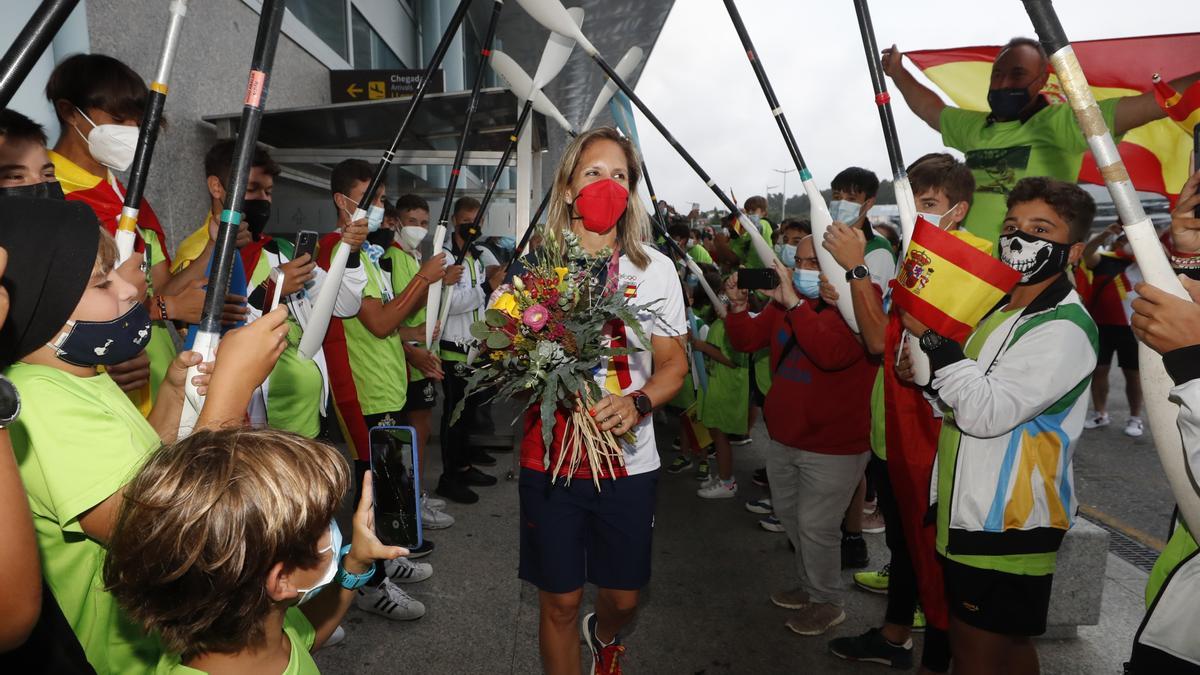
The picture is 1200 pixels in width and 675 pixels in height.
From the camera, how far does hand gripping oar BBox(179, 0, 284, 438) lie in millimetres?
1474

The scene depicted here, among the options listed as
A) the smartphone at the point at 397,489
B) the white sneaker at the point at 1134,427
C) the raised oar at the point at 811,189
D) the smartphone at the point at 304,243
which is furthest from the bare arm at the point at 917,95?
the white sneaker at the point at 1134,427

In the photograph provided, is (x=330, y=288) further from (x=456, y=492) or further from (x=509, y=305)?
(x=456, y=492)

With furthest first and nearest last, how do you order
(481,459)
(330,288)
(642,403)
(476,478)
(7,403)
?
(481,459)
(476,478)
(330,288)
(642,403)
(7,403)

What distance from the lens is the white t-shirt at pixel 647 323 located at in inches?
101

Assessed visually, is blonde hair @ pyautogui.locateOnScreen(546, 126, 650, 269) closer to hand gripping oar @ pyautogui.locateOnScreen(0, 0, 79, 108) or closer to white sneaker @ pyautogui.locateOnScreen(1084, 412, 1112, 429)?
hand gripping oar @ pyautogui.locateOnScreen(0, 0, 79, 108)

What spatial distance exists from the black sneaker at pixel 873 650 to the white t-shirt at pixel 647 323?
59.6 inches

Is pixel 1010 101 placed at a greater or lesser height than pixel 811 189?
greater

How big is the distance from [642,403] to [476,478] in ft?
11.6

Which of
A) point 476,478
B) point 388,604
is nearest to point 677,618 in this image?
point 388,604

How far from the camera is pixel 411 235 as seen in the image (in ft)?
17.6

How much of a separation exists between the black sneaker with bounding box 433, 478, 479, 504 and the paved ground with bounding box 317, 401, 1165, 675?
220 millimetres

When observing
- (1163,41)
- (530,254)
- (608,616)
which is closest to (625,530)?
(608,616)

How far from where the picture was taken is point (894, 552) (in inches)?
124

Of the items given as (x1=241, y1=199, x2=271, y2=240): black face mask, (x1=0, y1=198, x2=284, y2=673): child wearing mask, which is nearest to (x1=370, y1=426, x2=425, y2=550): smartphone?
(x1=0, y1=198, x2=284, y2=673): child wearing mask
